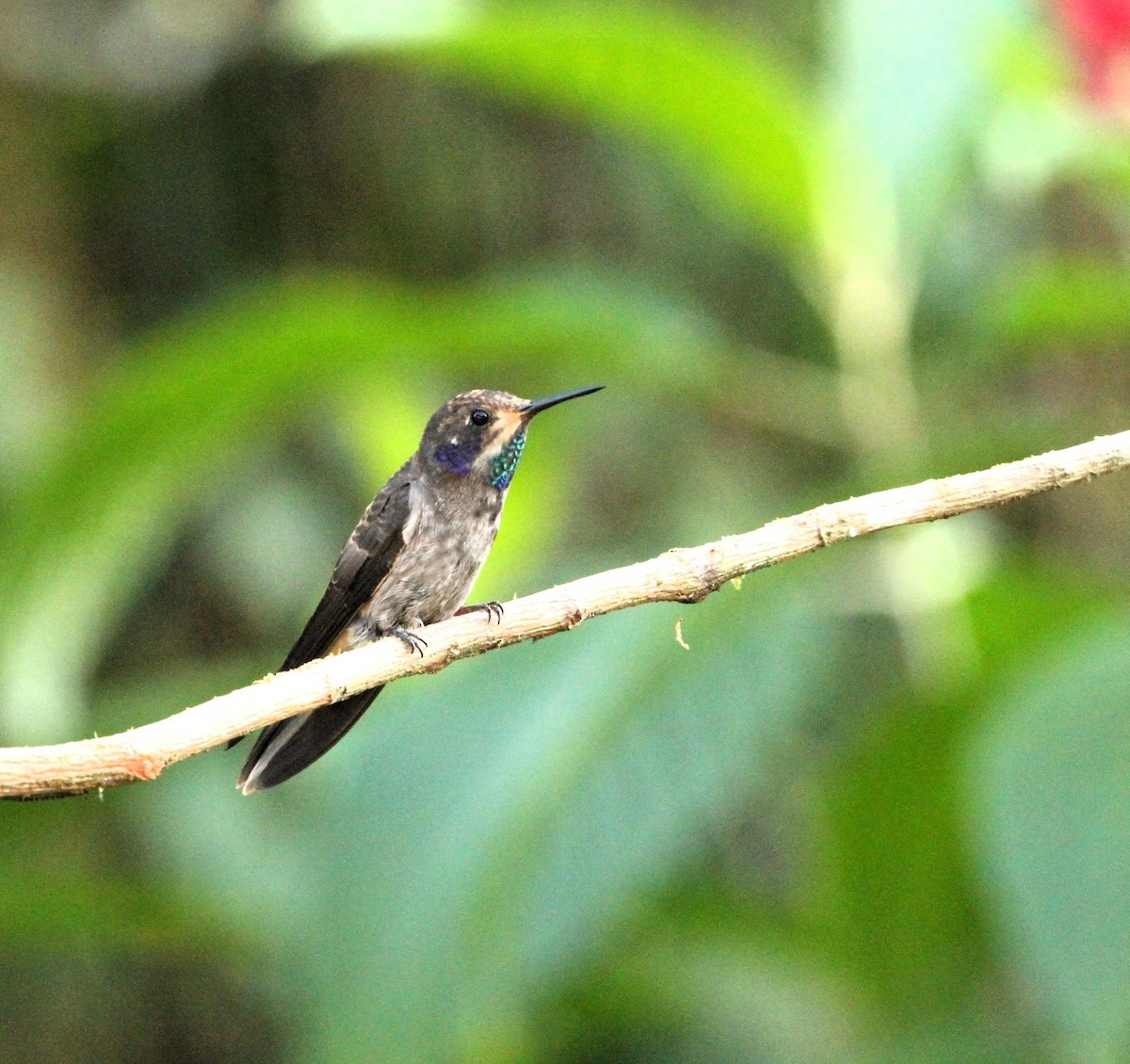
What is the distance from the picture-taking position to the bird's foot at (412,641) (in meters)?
1.39

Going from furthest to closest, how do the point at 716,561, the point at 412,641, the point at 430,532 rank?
the point at 430,532
the point at 412,641
the point at 716,561

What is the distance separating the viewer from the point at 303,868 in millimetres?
2918

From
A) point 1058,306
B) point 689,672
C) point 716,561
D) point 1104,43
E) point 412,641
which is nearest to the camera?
point 716,561

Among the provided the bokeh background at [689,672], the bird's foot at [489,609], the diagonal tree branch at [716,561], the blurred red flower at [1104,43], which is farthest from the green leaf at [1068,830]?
the blurred red flower at [1104,43]

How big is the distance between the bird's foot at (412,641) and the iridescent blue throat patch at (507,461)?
1.35ft

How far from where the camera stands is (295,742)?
1622 millimetres

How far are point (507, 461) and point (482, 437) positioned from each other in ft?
0.15

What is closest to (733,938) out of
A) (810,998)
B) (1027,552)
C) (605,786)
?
(810,998)

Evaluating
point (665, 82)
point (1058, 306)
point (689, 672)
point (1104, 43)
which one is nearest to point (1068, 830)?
point (689, 672)

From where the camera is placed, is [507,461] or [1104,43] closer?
[507,461]

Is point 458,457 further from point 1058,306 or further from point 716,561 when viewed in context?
point 1058,306

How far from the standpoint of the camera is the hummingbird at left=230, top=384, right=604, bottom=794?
6.09ft

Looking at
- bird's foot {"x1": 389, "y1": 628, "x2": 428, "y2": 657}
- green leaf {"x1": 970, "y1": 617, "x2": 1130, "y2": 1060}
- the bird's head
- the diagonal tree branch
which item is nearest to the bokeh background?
green leaf {"x1": 970, "y1": 617, "x2": 1130, "y2": 1060}

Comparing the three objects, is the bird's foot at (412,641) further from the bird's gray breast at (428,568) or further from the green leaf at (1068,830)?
the green leaf at (1068,830)
